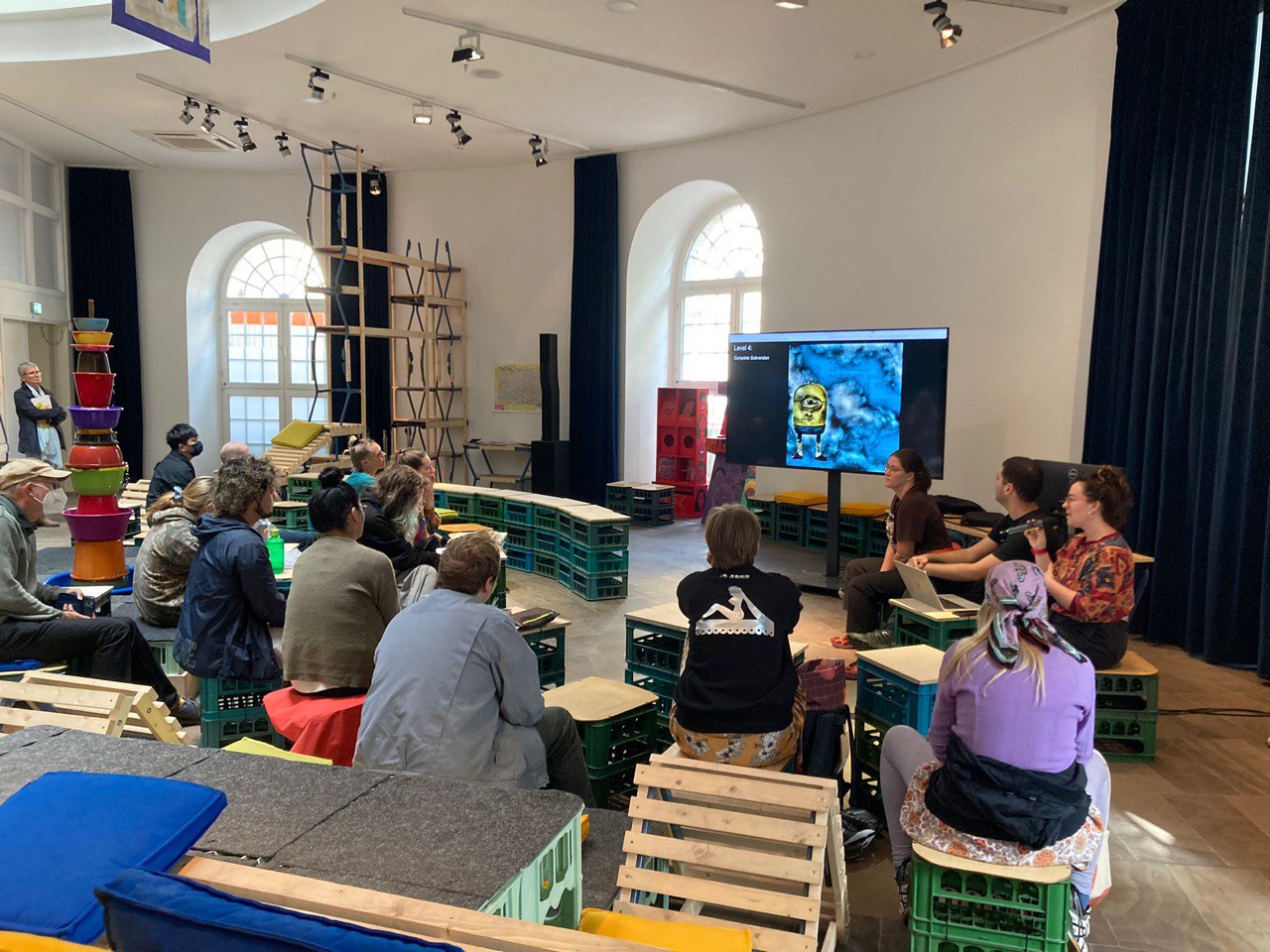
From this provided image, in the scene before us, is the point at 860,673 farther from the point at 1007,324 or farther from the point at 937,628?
the point at 1007,324

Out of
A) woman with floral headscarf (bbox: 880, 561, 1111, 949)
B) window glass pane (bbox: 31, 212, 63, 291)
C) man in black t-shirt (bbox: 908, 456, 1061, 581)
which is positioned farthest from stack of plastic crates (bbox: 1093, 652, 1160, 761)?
window glass pane (bbox: 31, 212, 63, 291)

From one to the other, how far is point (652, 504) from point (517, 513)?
243 centimetres

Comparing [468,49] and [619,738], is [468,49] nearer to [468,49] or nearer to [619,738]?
[468,49]

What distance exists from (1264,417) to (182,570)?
5618 mm

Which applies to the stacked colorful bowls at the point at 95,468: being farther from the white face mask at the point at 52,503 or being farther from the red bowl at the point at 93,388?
the white face mask at the point at 52,503

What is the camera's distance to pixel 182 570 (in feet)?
14.0

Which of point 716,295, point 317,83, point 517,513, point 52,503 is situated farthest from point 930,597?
point 716,295

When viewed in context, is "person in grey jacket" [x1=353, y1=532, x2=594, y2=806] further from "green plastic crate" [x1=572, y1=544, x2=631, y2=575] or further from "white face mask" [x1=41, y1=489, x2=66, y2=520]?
"green plastic crate" [x1=572, y1=544, x2=631, y2=575]

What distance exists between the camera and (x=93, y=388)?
196 inches

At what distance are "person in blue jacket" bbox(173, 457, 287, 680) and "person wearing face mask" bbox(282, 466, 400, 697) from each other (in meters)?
0.31

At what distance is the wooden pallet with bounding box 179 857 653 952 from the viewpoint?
1214 mm

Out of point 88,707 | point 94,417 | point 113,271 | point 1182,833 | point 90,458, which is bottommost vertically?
point 1182,833

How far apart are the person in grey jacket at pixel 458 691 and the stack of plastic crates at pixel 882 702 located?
1270 millimetres

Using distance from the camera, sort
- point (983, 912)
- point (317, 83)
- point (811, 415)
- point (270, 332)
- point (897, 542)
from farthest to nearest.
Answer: point (270, 332)
point (317, 83)
point (811, 415)
point (897, 542)
point (983, 912)
